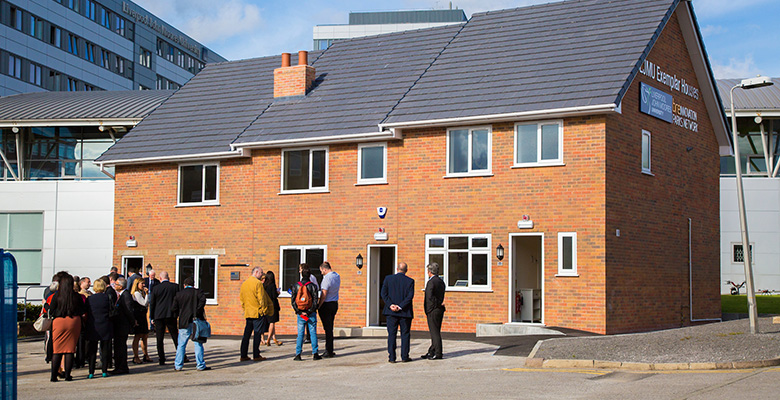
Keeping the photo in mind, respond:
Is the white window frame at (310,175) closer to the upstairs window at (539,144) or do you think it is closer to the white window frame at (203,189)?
the white window frame at (203,189)

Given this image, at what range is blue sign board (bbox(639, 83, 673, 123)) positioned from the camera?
20641mm

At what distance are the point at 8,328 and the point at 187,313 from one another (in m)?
5.25

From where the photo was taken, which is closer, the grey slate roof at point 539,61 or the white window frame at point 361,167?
the grey slate roof at point 539,61

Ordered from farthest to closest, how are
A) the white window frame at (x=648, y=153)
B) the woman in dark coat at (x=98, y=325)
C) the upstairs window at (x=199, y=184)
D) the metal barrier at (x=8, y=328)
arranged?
the upstairs window at (x=199, y=184) < the white window frame at (x=648, y=153) < the woman in dark coat at (x=98, y=325) < the metal barrier at (x=8, y=328)

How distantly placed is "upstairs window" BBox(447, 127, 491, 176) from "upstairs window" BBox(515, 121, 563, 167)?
78 cm

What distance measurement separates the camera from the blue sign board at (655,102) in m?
20.6

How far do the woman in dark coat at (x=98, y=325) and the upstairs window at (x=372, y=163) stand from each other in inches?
346

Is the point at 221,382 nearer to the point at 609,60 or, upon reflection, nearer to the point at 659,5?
the point at 609,60

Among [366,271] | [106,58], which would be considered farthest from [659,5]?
[106,58]

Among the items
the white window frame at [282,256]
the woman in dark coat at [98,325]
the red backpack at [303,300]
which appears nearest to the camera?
the woman in dark coat at [98,325]

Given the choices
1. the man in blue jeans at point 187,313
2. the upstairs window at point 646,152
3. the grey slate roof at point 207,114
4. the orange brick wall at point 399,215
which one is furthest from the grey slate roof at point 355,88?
the man in blue jeans at point 187,313

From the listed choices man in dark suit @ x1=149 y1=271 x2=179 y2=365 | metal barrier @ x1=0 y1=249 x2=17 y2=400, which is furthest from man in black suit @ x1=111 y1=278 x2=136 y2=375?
metal barrier @ x1=0 y1=249 x2=17 y2=400

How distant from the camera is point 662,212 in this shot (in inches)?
843

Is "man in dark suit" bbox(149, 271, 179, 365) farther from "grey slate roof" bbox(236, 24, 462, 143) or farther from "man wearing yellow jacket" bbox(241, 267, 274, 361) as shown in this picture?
"grey slate roof" bbox(236, 24, 462, 143)
